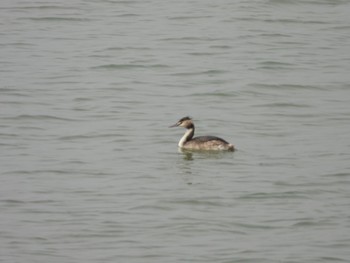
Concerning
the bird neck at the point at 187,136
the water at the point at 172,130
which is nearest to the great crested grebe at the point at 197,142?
the bird neck at the point at 187,136

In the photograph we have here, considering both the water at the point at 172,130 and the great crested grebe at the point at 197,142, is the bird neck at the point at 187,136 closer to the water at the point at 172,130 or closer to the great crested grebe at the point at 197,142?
the great crested grebe at the point at 197,142

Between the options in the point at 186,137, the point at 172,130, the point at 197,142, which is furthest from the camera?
the point at 172,130

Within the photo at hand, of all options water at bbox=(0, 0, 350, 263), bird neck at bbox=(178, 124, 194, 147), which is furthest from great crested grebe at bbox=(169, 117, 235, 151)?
water at bbox=(0, 0, 350, 263)

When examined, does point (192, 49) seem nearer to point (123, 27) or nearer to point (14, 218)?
point (123, 27)

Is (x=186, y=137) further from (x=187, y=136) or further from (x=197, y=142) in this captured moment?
(x=197, y=142)

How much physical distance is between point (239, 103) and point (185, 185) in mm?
5495

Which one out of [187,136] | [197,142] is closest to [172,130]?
[187,136]

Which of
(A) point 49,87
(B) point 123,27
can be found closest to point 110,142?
(A) point 49,87

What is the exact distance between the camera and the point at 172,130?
19.5 m

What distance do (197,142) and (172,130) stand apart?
1676 mm

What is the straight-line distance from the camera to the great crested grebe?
17.4 meters

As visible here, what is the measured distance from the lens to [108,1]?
30.3 metres

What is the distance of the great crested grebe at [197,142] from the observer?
57.1 feet

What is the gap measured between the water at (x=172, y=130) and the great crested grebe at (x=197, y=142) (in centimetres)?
15
